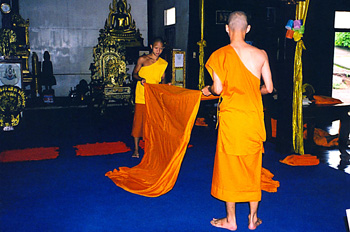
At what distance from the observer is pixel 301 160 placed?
16.9 ft

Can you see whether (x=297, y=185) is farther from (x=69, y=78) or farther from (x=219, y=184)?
(x=69, y=78)

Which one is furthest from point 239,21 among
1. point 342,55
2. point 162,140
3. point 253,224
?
point 342,55

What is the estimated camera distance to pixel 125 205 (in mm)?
3727

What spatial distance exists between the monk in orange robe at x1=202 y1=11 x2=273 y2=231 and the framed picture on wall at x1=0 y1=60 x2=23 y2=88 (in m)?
6.12

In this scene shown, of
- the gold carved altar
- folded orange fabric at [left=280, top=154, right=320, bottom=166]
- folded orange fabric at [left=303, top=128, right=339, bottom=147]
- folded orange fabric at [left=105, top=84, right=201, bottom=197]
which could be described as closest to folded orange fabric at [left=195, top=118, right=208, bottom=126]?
the gold carved altar

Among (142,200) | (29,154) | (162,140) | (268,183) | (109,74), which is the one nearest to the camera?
(142,200)

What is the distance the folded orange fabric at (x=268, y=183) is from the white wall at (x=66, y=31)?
31.3 ft

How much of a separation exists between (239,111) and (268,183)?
1.55 metres

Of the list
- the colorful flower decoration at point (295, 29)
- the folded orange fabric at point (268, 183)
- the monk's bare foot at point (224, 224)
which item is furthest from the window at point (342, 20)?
the monk's bare foot at point (224, 224)

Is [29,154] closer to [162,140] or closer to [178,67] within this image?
[162,140]

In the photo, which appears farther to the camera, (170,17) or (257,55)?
(170,17)

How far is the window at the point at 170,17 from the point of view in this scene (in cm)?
1140

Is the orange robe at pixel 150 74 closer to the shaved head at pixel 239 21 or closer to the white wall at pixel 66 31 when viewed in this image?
the shaved head at pixel 239 21

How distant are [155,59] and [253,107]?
2.55 m
